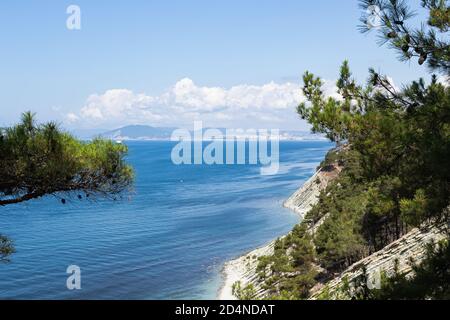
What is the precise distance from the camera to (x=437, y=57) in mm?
7453

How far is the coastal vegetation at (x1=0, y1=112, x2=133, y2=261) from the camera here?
281 inches

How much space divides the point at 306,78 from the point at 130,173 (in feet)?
15.0

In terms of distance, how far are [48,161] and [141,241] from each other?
4531cm

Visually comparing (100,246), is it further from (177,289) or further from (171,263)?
(177,289)

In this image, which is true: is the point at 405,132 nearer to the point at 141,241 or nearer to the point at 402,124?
the point at 402,124

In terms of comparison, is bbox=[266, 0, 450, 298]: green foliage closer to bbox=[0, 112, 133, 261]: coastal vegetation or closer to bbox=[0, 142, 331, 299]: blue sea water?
bbox=[0, 112, 133, 261]: coastal vegetation

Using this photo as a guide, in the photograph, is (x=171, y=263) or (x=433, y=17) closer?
(x=433, y=17)

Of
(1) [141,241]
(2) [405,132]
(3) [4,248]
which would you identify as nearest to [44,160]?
(3) [4,248]

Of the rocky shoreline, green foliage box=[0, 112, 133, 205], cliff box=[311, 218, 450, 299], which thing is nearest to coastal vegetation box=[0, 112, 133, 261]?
green foliage box=[0, 112, 133, 205]

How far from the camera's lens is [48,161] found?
7328mm

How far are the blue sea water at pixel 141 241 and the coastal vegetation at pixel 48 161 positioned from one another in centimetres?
1023

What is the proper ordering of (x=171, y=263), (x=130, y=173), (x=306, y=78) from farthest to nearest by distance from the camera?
(x=171, y=263), (x=306, y=78), (x=130, y=173)

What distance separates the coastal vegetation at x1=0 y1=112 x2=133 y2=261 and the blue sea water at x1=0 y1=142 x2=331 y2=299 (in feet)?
33.6
